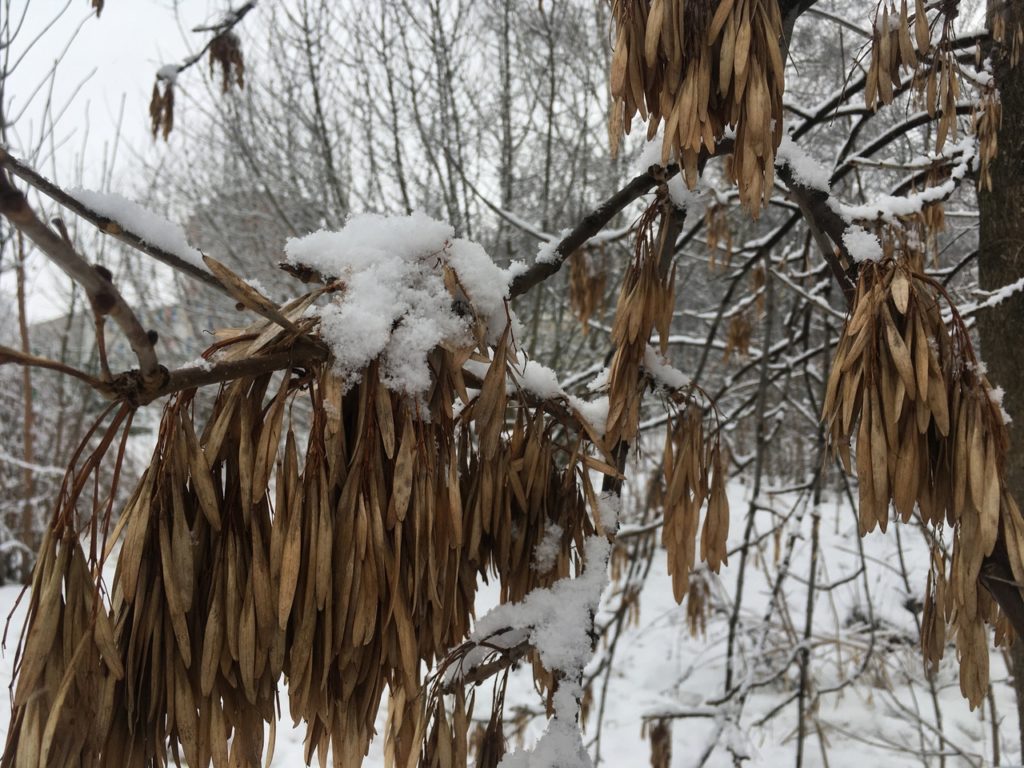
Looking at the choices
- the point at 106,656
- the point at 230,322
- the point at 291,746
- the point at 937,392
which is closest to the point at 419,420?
the point at 106,656

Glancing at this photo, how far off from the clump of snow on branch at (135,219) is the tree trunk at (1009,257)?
3.85ft

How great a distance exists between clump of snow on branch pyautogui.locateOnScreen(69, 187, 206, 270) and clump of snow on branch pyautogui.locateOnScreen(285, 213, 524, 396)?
0.10 meters

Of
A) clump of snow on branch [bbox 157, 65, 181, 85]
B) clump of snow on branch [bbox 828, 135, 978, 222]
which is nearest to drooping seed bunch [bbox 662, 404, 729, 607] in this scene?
clump of snow on branch [bbox 828, 135, 978, 222]

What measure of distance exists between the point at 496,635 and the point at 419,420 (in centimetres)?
25

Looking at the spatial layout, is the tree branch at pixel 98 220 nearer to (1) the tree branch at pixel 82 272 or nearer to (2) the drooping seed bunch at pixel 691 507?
(1) the tree branch at pixel 82 272

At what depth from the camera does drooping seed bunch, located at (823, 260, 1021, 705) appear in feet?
1.61

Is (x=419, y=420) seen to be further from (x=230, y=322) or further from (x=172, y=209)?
(x=172, y=209)

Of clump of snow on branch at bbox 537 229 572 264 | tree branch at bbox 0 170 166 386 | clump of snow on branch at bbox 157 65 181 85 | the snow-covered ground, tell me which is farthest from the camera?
the snow-covered ground

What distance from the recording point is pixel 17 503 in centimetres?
394

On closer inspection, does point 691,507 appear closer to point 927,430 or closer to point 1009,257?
point 927,430

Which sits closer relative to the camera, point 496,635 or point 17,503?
point 496,635

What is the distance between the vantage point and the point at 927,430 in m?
0.51

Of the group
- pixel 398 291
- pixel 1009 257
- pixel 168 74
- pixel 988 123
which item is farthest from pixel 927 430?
pixel 168 74

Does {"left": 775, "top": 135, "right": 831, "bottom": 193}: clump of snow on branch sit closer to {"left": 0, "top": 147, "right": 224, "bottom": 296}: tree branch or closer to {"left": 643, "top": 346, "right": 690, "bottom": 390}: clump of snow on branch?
{"left": 643, "top": 346, "right": 690, "bottom": 390}: clump of snow on branch
